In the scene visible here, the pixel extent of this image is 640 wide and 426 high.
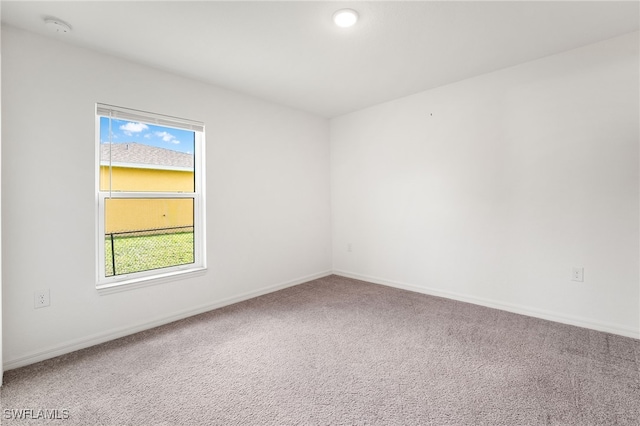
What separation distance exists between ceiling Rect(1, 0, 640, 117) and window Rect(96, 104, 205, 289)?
23.1 inches

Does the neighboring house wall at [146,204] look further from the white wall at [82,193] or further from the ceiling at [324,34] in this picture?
the ceiling at [324,34]

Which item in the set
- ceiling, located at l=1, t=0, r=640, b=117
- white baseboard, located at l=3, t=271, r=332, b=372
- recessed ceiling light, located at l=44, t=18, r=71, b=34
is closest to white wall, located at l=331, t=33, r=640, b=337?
ceiling, located at l=1, t=0, r=640, b=117

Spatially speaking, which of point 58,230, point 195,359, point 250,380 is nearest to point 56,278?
point 58,230

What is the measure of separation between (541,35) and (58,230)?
13.1 feet

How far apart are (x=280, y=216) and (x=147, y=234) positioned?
5.04 ft

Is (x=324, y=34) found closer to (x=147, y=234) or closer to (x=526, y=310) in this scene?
(x=147, y=234)

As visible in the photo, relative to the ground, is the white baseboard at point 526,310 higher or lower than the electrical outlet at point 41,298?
lower

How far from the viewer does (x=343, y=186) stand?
4.46 m

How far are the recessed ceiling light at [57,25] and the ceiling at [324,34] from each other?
0.04m

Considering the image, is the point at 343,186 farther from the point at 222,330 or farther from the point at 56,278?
the point at 56,278

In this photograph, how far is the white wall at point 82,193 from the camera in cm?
212

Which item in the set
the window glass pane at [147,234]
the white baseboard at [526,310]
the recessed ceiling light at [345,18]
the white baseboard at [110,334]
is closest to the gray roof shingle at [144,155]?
the window glass pane at [147,234]

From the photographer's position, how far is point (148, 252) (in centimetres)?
289

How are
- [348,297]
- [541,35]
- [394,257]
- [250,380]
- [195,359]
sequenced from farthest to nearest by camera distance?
[394,257], [348,297], [541,35], [195,359], [250,380]
